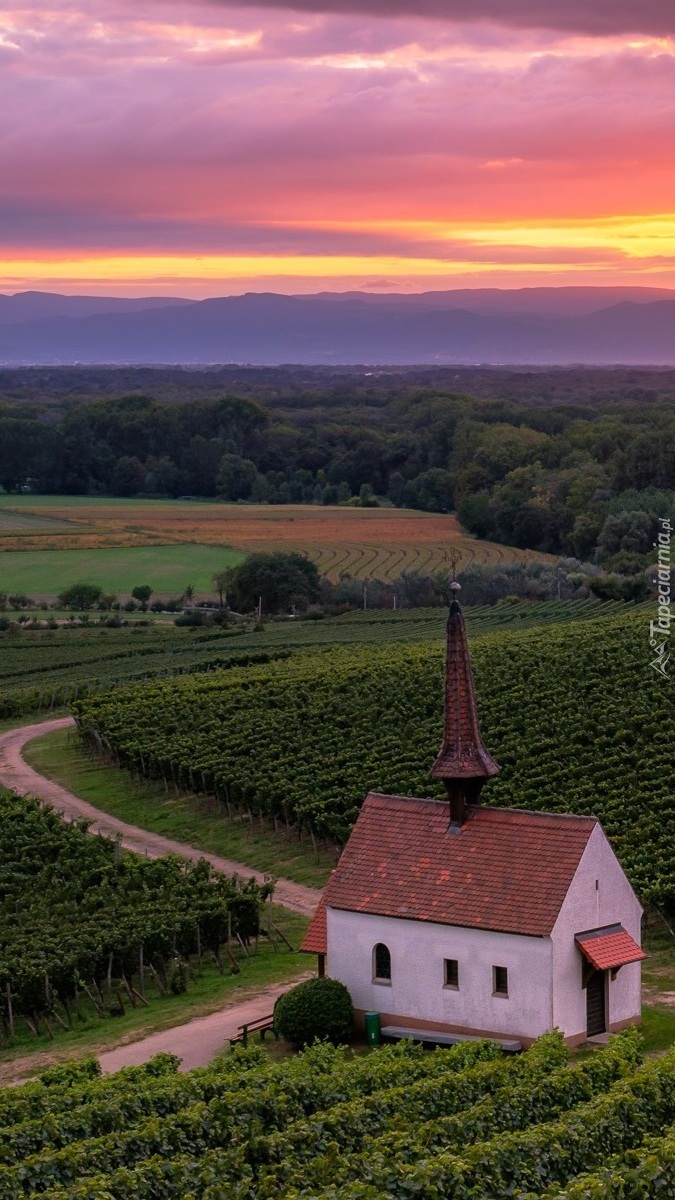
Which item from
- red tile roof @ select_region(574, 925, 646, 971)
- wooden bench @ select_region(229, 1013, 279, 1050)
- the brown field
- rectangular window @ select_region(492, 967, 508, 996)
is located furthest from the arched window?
the brown field

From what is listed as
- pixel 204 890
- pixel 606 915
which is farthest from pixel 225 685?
pixel 606 915

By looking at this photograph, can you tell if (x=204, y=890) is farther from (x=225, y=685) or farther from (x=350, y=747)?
(x=225, y=685)

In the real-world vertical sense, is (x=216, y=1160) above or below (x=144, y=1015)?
Answer: above

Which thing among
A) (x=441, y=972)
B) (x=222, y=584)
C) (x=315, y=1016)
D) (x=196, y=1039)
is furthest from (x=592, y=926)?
(x=222, y=584)

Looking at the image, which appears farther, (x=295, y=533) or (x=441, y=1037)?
(x=295, y=533)

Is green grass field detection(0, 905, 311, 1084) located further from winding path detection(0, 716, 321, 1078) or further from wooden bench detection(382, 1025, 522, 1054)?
wooden bench detection(382, 1025, 522, 1054)

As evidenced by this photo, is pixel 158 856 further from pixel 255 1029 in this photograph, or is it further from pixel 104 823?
pixel 255 1029
